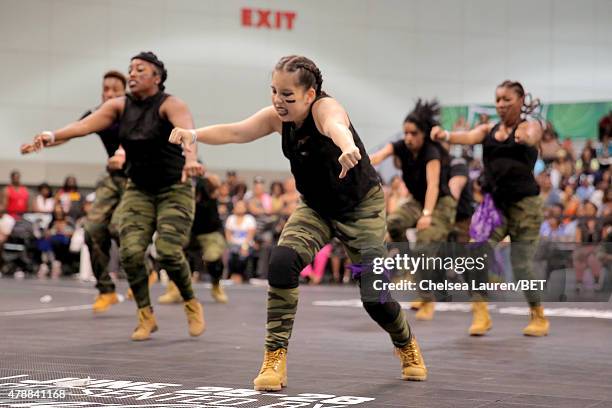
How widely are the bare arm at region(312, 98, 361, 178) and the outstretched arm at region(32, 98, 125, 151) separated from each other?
2.41 m

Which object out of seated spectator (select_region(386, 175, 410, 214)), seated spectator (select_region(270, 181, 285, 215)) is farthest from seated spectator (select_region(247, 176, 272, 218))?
seated spectator (select_region(386, 175, 410, 214))

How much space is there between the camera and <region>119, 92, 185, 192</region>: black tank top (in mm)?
6734

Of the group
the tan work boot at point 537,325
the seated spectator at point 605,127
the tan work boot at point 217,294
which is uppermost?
the seated spectator at point 605,127

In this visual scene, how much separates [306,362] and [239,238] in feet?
31.3

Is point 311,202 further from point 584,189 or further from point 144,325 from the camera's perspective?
point 584,189

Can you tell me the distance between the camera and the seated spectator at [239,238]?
15.1 meters

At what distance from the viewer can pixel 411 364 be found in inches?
196

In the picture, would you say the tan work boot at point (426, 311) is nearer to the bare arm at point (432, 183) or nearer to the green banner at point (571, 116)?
the bare arm at point (432, 183)

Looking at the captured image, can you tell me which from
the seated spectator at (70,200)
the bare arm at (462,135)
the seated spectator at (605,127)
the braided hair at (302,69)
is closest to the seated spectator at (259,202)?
the seated spectator at (70,200)

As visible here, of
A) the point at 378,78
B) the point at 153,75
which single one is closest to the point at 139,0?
the point at 378,78

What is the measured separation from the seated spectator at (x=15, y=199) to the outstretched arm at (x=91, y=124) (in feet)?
32.7

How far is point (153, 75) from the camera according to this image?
682cm

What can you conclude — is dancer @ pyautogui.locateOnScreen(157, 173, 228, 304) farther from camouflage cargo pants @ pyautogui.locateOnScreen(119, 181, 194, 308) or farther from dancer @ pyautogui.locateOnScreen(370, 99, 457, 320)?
camouflage cargo pants @ pyautogui.locateOnScreen(119, 181, 194, 308)

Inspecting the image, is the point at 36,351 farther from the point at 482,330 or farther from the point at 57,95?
the point at 57,95
